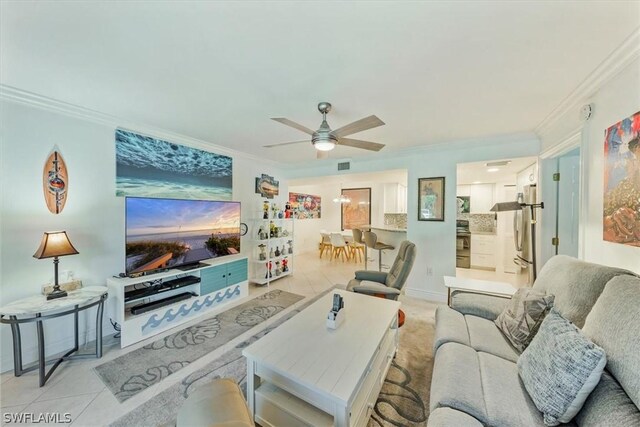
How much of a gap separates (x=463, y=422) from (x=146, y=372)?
93.6 inches

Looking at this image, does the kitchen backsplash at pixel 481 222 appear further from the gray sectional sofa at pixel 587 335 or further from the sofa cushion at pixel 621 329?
the sofa cushion at pixel 621 329

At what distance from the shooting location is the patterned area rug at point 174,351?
74.4 inches

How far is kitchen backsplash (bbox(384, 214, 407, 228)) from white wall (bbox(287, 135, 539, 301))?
3002 mm

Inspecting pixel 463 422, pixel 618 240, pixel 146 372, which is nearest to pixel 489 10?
pixel 618 240

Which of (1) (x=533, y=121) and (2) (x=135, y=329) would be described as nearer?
(2) (x=135, y=329)

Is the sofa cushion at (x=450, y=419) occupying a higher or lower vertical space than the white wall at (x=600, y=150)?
lower

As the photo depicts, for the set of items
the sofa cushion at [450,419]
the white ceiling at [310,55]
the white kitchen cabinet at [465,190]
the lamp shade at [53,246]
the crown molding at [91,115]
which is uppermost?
the white ceiling at [310,55]

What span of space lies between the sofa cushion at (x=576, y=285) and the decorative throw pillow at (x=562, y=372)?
0.27m

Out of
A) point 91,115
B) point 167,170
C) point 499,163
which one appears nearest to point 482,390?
point 499,163

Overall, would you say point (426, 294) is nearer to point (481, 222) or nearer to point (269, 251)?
point (269, 251)

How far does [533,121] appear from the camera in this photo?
2695 millimetres

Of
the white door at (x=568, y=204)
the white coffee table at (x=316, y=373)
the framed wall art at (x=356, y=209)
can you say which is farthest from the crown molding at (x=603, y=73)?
the framed wall art at (x=356, y=209)

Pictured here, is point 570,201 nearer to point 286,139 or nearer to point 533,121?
point 533,121

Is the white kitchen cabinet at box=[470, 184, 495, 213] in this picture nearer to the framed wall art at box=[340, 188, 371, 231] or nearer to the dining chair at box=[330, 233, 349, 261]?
the framed wall art at box=[340, 188, 371, 231]
